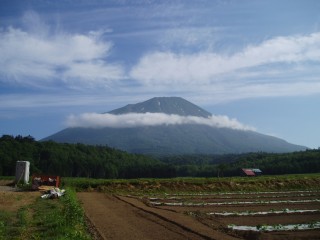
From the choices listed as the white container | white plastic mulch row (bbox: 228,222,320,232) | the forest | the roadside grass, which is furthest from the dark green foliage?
white plastic mulch row (bbox: 228,222,320,232)

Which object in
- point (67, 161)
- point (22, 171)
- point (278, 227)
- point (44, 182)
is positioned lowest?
point (278, 227)

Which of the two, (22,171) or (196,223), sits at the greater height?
(22,171)

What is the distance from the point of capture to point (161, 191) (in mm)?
33375

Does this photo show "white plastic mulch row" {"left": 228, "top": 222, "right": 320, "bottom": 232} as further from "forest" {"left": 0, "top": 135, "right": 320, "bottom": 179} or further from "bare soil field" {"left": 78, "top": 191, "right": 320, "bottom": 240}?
"forest" {"left": 0, "top": 135, "right": 320, "bottom": 179}

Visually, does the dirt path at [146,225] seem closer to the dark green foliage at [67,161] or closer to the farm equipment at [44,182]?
the farm equipment at [44,182]

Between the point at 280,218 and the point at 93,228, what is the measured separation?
7.89 m

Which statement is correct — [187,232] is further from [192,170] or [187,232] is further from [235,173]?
[192,170]

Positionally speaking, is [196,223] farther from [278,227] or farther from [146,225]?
[278,227]

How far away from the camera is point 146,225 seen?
550 inches

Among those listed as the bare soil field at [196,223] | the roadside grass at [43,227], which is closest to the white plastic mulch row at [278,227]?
the bare soil field at [196,223]

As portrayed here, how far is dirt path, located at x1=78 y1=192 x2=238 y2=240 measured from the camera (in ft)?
39.1

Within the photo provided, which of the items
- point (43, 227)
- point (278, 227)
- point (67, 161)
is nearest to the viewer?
point (43, 227)

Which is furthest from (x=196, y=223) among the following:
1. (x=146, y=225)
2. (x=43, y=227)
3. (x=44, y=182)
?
(x=44, y=182)

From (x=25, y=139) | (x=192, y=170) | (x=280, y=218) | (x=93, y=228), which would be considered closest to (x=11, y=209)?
(x=93, y=228)
